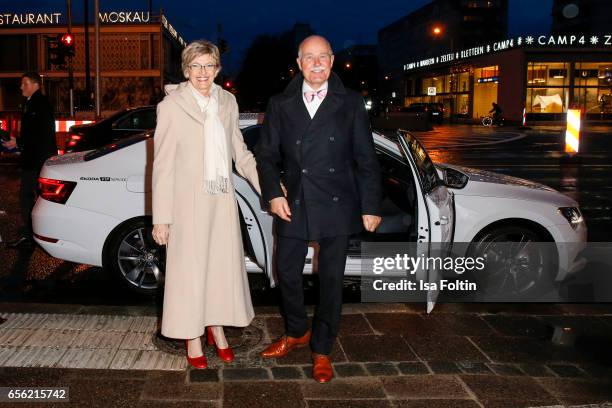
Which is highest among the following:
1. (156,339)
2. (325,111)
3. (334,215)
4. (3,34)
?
(3,34)

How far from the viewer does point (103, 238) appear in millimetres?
5531

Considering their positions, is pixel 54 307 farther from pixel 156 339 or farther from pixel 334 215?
pixel 334 215

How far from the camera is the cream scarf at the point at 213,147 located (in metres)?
3.79

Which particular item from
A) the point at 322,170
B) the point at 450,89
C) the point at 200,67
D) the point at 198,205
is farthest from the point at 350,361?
the point at 450,89

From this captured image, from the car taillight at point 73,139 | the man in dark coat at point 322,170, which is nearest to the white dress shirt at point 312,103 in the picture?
the man in dark coat at point 322,170

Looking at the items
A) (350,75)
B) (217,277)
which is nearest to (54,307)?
(217,277)

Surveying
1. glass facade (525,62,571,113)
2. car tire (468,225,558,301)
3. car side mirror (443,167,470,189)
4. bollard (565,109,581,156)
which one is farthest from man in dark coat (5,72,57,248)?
glass facade (525,62,571,113)

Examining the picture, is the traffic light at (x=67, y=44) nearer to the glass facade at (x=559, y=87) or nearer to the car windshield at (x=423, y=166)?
the car windshield at (x=423, y=166)

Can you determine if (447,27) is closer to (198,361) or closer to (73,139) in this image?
(73,139)

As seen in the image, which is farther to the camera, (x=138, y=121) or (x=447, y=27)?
(x=447, y=27)

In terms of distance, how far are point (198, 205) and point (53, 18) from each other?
4864cm

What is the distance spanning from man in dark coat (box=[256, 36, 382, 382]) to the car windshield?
46.9 inches

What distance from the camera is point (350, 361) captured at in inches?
163

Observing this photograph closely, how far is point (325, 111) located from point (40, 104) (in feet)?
15.6
